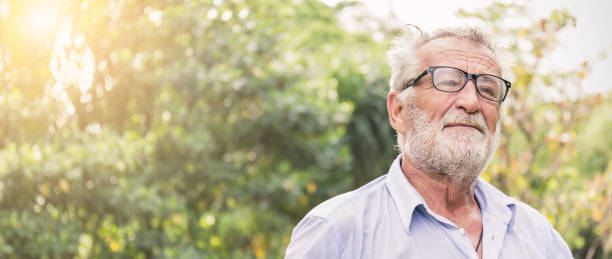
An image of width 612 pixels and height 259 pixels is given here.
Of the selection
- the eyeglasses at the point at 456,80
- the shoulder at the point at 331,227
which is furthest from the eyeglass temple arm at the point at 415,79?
the shoulder at the point at 331,227

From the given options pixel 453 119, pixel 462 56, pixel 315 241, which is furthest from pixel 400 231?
pixel 462 56

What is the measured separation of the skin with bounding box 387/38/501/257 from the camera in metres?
1.87

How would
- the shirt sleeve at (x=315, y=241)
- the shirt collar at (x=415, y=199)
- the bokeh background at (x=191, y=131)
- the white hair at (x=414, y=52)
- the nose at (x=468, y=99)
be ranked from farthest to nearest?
the bokeh background at (x=191, y=131)
the white hair at (x=414, y=52)
the nose at (x=468, y=99)
the shirt collar at (x=415, y=199)
the shirt sleeve at (x=315, y=241)

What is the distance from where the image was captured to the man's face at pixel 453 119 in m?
1.87

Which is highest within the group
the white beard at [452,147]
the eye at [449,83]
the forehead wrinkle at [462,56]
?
the forehead wrinkle at [462,56]

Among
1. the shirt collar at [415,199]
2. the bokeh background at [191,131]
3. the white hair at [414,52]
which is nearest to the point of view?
the shirt collar at [415,199]

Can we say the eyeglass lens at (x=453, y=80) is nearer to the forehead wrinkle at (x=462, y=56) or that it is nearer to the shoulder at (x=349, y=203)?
the forehead wrinkle at (x=462, y=56)

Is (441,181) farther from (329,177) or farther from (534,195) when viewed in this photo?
(329,177)

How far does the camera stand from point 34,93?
14.2 ft

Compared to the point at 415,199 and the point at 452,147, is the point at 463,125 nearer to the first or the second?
the point at 452,147

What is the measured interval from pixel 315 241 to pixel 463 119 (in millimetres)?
644

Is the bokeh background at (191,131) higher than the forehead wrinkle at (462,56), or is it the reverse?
the forehead wrinkle at (462,56)

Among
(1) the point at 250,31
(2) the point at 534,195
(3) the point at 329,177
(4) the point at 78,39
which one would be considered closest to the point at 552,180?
(2) the point at 534,195

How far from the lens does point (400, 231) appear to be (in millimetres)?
1698
